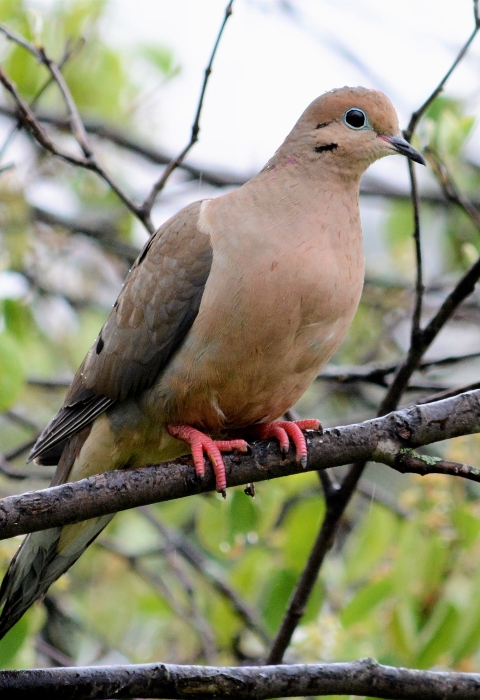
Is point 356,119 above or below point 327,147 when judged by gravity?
above

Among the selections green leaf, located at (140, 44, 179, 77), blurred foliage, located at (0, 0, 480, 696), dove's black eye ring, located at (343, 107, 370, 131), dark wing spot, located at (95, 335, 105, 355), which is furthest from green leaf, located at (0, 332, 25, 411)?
green leaf, located at (140, 44, 179, 77)

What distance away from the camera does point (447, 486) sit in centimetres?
369

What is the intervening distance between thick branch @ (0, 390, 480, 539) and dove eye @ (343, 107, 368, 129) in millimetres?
1276

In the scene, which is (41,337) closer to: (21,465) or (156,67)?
(21,465)

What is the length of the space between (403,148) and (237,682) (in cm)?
179

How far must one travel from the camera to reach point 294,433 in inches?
104

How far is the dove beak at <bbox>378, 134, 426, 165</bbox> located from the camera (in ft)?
10.1

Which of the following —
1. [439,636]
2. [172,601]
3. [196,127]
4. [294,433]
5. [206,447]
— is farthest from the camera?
[172,601]

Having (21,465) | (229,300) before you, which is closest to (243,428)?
(229,300)

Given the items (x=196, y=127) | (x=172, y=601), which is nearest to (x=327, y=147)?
(x=196, y=127)

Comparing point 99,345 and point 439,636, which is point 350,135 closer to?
point 99,345

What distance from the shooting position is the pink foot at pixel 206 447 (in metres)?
2.55

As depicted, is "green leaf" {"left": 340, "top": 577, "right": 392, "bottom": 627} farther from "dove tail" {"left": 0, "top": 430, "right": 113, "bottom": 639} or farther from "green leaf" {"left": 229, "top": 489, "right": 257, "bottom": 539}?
"dove tail" {"left": 0, "top": 430, "right": 113, "bottom": 639}

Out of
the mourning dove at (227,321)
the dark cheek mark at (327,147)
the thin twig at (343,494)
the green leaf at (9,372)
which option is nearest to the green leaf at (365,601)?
the thin twig at (343,494)
